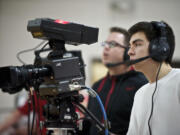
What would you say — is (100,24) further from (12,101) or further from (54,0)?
(12,101)

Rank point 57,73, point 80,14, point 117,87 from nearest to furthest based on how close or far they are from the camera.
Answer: point 57,73 < point 117,87 < point 80,14

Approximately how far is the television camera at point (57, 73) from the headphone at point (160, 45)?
0.26 meters

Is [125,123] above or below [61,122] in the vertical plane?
below

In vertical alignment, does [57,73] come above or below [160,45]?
below

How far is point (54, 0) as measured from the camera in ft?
14.0

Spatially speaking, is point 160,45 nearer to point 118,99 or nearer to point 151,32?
point 151,32

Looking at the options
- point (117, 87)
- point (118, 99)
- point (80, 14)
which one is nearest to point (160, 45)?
point (118, 99)

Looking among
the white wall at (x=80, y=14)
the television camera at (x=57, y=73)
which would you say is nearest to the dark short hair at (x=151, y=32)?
the television camera at (x=57, y=73)

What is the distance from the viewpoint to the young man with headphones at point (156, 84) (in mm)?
1147

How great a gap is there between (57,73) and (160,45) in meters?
0.43

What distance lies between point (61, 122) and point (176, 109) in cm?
47

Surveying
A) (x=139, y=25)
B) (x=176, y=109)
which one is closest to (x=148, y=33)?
(x=139, y=25)

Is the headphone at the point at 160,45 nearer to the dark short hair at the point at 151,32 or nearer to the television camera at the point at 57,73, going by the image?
the dark short hair at the point at 151,32

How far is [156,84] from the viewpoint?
47.0 inches
